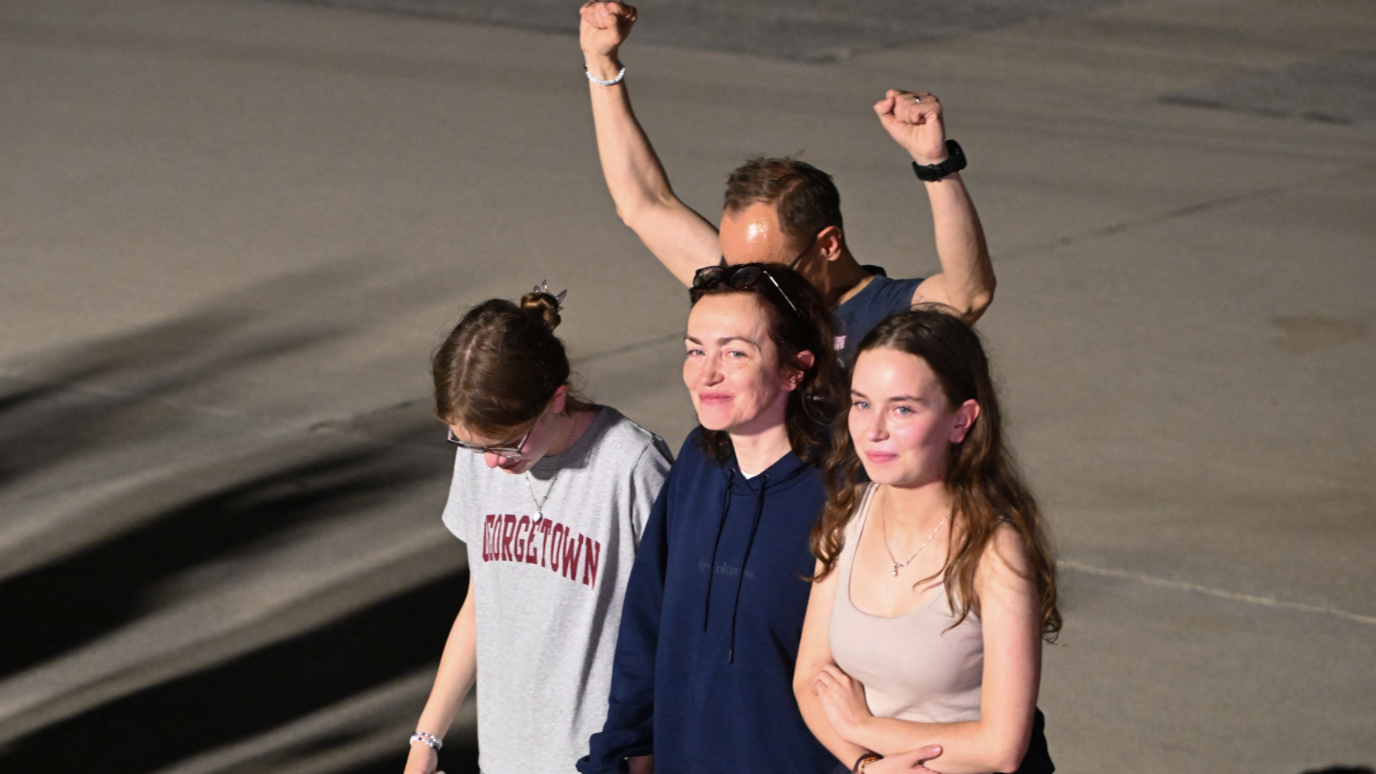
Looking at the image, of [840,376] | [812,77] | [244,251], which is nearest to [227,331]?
[244,251]

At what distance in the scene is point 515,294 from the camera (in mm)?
8766

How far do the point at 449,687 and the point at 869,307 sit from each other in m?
1.36

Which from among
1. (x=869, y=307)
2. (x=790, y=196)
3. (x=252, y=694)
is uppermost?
(x=790, y=196)

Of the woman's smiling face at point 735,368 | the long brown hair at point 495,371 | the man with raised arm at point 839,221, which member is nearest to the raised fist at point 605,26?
the man with raised arm at point 839,221

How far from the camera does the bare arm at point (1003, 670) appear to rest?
258cm

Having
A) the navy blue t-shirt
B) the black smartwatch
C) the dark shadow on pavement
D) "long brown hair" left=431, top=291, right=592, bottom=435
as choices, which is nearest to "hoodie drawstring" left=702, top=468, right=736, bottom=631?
"long brown hair" left=431, top=291, right=592, bottom=435

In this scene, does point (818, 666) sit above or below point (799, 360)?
below

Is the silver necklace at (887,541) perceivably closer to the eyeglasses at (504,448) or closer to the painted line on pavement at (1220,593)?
the eyeglasses at (504,448)

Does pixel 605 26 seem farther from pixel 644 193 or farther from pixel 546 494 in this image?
pixel 546 494

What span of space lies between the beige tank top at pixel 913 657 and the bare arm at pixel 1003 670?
0.05m

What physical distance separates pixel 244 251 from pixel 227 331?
4.64ft

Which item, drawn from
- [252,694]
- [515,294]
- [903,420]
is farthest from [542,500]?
[515,294]

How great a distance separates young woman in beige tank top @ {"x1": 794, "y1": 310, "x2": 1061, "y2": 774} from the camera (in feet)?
8.54

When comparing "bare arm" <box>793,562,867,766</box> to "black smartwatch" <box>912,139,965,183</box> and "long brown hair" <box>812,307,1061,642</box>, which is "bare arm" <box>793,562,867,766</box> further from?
"black smartwatch" <box>912,139,965,183</box>
